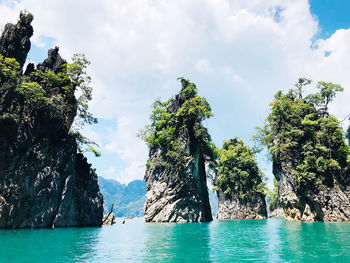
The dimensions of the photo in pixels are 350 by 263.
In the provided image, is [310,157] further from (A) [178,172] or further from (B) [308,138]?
(A) [178,172]

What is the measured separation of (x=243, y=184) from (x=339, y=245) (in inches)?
2225

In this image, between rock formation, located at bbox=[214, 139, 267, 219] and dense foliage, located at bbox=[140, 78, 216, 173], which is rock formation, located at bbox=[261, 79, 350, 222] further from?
rock formation, located at bbox=[214, 139, 267, 219]

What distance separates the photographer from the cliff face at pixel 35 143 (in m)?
29.2

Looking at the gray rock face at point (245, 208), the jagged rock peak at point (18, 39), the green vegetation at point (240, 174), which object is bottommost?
the gray rock face at point (245, 208)

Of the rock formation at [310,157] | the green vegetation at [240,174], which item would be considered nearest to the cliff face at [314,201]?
the rock formation at [310,157]

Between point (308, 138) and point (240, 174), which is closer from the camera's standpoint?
point (308, 138)

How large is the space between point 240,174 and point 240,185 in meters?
3.35

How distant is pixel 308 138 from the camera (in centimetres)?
4312

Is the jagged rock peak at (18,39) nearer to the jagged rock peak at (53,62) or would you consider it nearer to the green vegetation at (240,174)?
the jagged rock peak at (53,62)

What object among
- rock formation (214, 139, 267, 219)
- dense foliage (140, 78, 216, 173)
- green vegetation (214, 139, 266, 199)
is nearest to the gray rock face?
rock formation (214, 139, 267, 219)

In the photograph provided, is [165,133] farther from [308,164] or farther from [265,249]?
[265,249]

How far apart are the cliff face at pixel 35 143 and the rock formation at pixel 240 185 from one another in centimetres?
4309

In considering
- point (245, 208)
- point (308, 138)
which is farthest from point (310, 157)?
point (245, 208)

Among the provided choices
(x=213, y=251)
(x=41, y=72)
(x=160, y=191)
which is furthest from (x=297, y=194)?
(x=41, y=72)
